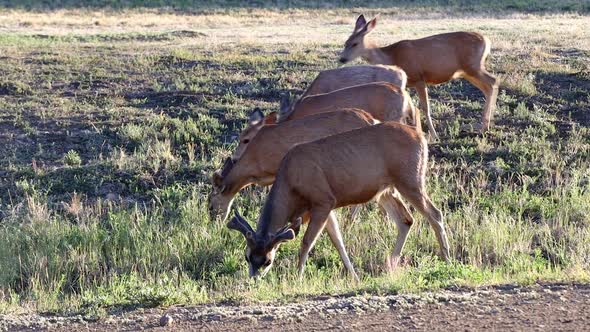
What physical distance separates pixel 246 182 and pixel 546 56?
1481 centimetres

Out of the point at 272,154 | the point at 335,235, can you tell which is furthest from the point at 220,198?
the point at 335,235

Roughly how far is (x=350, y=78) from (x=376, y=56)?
11.9 ft

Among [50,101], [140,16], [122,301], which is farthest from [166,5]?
[122,301]

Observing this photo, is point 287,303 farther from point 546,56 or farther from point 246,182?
point 546,56

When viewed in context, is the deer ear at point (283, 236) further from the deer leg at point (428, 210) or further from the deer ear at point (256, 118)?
the deer ear at point (256, 118)

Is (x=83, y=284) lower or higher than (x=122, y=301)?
lower

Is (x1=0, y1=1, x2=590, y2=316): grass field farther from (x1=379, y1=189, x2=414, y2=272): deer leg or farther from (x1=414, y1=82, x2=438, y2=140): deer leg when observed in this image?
(x1=414, y1=82, x2=438, y2=140): deer leg

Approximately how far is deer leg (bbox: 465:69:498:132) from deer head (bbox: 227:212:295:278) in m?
7.64

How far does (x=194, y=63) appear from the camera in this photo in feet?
82.7

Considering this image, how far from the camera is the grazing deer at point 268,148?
1304 centimetres

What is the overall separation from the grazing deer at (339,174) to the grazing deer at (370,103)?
2.53m

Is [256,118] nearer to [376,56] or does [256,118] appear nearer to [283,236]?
[283,236]

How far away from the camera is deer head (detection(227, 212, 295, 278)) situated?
11148 mm

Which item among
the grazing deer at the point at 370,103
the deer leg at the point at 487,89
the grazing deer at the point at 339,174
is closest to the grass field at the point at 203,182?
the deer leg at the point at 487,89
